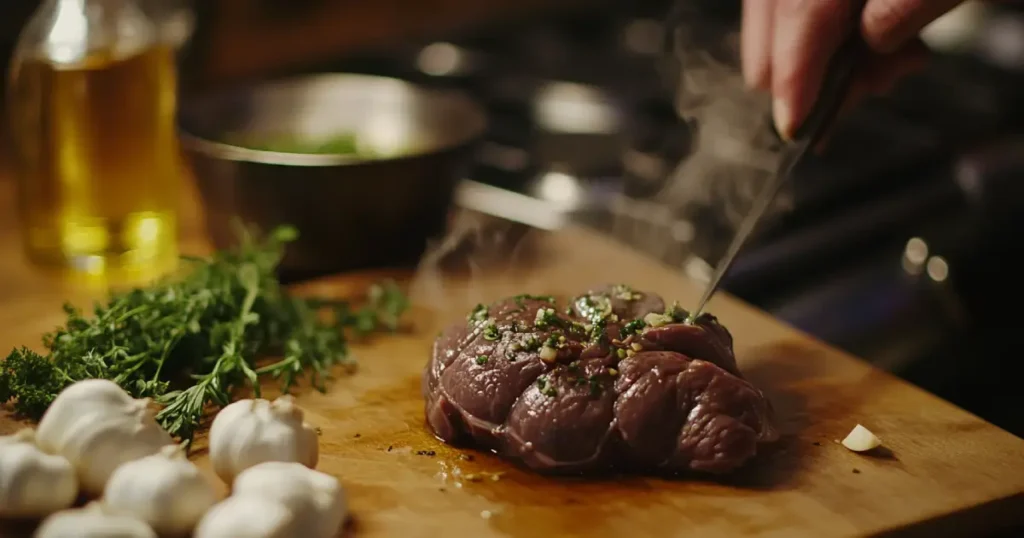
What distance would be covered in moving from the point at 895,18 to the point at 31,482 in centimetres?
173

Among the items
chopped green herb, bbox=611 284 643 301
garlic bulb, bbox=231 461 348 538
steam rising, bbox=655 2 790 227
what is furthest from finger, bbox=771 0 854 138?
garlic bulb, bbox=231 461 348 538

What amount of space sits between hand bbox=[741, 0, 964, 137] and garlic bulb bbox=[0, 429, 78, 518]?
1.54 metres

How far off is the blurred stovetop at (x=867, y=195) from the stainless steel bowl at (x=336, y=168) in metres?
0.41

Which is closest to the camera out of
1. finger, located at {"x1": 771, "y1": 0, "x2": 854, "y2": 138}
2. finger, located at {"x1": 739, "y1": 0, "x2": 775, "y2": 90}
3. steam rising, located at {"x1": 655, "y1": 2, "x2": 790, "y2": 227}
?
finger, located at {"x1": 771, "y1": 0, "x2": 854, "y2": 138}

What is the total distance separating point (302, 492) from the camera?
1.55m

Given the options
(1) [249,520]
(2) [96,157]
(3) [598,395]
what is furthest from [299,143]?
(1) [249,520]

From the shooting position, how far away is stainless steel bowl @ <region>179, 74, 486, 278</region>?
8.86 ft

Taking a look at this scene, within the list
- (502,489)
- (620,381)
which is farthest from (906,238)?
(502,489)

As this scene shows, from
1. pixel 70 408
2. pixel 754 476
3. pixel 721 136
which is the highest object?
pixel 721 136

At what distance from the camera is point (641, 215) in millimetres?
3098

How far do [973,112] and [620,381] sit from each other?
2292 millimetres

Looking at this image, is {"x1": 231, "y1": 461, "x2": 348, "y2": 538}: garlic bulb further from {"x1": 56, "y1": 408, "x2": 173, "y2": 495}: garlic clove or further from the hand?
the hand

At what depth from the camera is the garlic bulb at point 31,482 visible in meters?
1.55

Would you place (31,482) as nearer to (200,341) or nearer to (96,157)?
(200,341)
